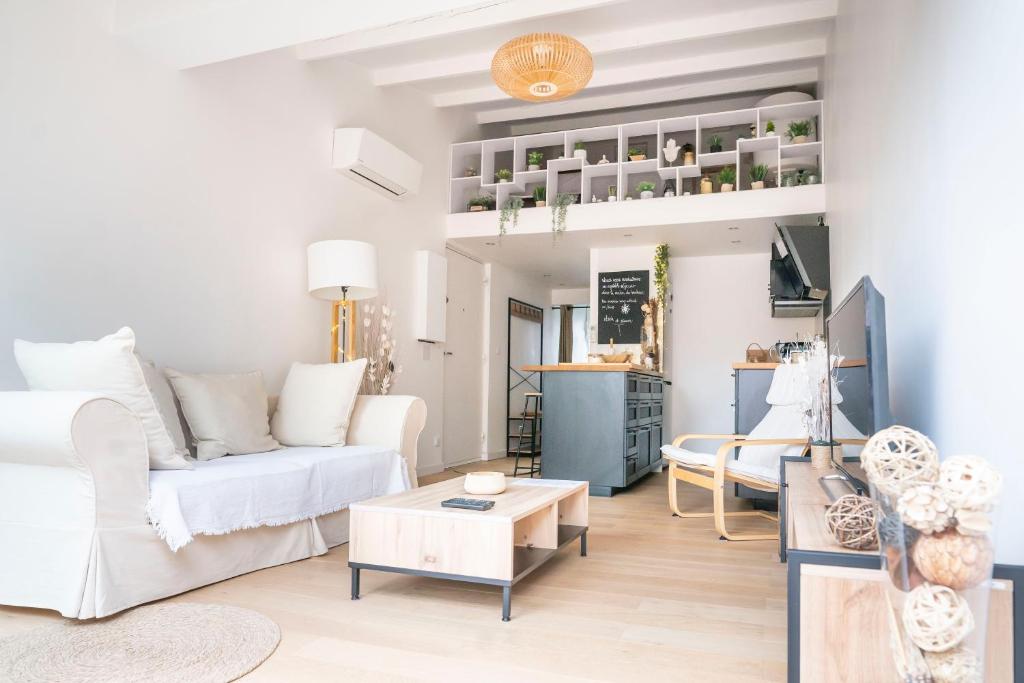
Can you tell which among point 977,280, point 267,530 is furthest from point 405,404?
point 977,280

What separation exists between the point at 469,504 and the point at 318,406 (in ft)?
5.19

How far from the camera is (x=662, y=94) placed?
6445mm

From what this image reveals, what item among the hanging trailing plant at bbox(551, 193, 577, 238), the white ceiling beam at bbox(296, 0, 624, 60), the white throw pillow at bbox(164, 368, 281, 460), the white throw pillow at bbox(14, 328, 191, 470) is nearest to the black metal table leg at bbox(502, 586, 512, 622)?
the white throw pillow at bbox(14, 328, 191, 470)

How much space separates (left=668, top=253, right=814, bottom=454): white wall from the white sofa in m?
5.74

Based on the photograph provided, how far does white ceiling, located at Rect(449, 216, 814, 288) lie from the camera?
6246 mm

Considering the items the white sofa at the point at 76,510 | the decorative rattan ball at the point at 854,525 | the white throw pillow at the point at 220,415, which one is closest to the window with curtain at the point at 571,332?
the white throw pillow at the point at 220,415

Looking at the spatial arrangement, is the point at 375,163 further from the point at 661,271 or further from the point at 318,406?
the point at 661,271

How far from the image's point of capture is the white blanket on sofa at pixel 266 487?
251 centimetres

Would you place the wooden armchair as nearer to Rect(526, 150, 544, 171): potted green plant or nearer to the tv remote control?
the tv remote control

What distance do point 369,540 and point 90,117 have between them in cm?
243

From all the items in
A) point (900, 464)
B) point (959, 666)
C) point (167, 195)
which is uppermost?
point (167, 195)

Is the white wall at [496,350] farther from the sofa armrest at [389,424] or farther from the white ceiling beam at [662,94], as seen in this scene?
the sofa armrest at [389,424]

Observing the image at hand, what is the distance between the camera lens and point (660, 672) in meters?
1.94

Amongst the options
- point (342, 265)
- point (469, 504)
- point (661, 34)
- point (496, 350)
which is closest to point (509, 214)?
point (496, 350)
